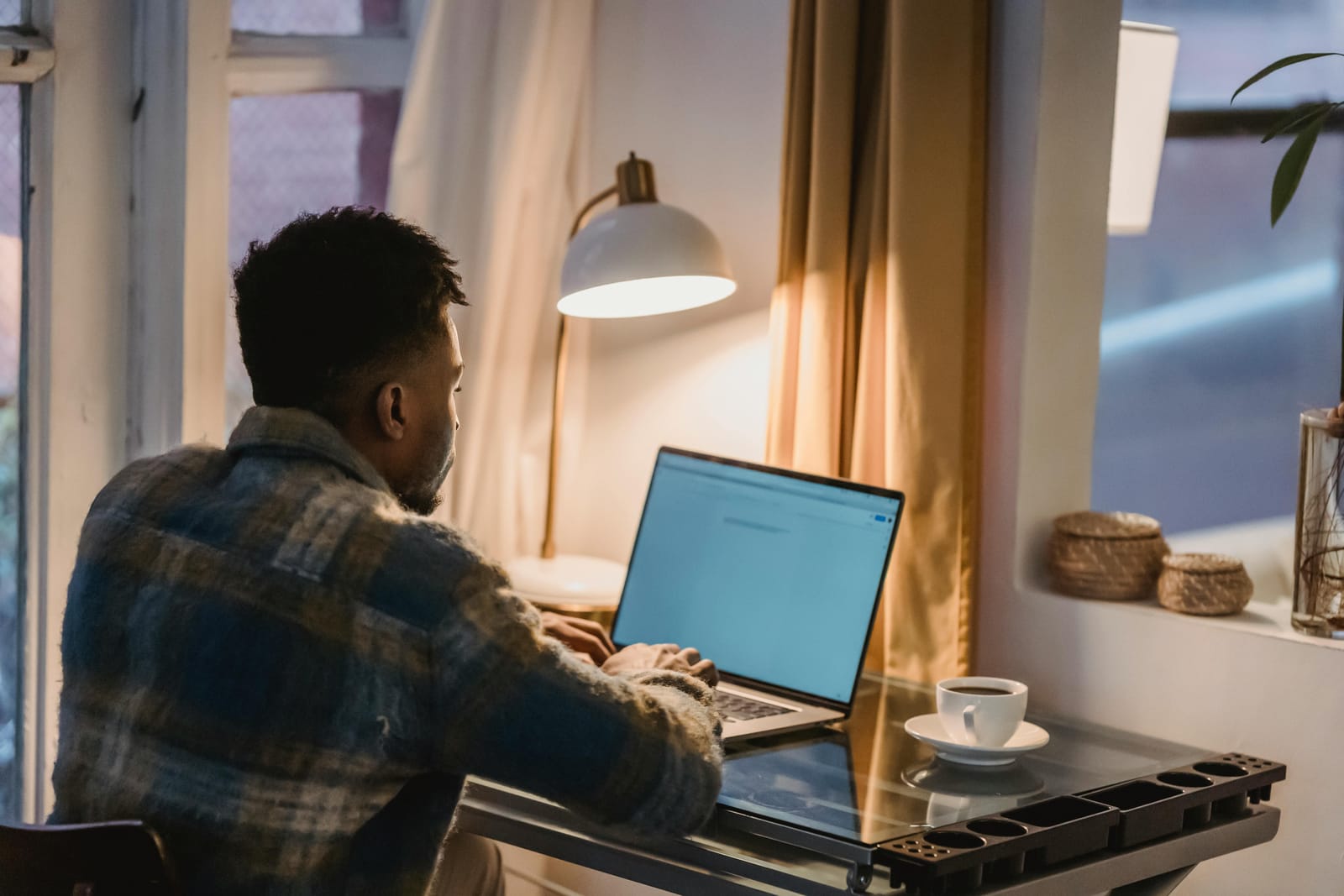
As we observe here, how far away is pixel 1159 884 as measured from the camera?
51.9 inches

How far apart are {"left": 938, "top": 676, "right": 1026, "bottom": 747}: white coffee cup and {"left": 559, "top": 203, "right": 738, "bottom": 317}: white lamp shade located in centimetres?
62

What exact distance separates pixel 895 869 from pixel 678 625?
2.16ft

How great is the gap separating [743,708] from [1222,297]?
1929 mm

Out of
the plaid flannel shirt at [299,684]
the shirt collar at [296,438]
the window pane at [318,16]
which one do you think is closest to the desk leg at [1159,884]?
the plaid flannel shirt at [299,684]

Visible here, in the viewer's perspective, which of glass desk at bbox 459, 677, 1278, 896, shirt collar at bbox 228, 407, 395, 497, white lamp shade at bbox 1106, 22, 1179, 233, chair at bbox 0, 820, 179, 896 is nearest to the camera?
chair at bbox 0, 820, 179, 896

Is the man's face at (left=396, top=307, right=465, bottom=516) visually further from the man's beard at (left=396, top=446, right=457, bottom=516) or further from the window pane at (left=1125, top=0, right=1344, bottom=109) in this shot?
the window pane at (left=1125, top=0, right=1344, bottom=109)

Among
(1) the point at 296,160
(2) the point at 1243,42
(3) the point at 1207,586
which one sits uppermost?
(2) the point at 1243,42

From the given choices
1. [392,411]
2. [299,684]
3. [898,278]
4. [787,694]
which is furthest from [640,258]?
[299,684]

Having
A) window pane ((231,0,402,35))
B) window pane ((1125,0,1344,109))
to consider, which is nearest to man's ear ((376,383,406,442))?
window pane ((231,0,402,35))

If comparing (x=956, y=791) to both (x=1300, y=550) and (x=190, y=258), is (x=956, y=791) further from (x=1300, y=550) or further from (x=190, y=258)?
(x=190, y=258)

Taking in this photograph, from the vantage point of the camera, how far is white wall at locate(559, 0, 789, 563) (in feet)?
6.72

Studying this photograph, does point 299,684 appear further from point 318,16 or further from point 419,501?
point 318,16

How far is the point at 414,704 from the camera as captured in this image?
3.40 ft

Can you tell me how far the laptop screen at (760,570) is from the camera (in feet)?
5.32
